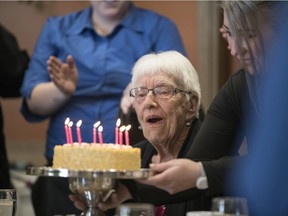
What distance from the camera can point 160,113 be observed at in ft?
11.2

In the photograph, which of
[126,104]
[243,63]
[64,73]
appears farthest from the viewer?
[64,73]

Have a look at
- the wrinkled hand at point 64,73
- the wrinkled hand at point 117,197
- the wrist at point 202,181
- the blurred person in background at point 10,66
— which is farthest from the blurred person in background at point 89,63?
the wrist at point 202,181

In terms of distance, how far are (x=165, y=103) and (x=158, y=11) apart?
7.12 ft

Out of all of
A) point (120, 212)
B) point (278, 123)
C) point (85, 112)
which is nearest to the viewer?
point (120, 212)

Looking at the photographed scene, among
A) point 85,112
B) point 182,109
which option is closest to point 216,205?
point 182,109

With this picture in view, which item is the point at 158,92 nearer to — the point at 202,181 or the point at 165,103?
the point at 165,103

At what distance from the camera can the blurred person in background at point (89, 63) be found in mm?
4328

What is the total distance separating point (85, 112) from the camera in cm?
440

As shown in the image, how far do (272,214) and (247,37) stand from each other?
51cm

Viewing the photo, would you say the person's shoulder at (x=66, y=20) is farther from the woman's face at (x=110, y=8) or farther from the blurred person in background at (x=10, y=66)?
the blurred person in background at (x=10, y=66)

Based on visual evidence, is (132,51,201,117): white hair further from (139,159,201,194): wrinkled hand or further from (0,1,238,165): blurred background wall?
(0,1,238,165): blurred background wall

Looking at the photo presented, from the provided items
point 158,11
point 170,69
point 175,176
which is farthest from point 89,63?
point 175,176

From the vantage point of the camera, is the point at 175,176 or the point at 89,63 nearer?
the point at 175,176

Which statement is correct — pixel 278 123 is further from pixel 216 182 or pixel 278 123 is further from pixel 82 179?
pixel 82 179
